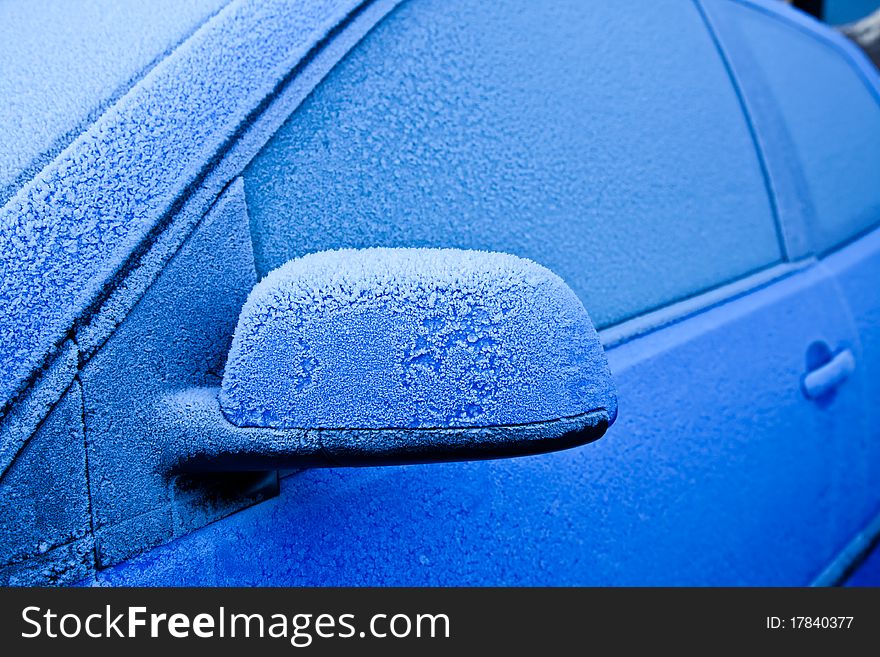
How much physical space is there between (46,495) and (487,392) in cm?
42

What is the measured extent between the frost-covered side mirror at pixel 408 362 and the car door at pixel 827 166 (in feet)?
4.59

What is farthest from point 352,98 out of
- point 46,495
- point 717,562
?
point 717,562

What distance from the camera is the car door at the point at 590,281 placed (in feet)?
2.93

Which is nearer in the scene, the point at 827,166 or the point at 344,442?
the point at 344,442

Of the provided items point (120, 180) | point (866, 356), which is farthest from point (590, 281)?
point (866, 356)

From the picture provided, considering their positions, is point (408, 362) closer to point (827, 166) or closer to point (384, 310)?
point (384, 310)

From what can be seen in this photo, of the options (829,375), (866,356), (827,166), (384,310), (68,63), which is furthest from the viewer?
(827,166)

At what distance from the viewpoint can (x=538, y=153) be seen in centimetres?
119

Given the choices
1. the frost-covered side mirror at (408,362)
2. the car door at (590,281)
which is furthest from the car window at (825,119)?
the frost-covered side mirror at (408,362)

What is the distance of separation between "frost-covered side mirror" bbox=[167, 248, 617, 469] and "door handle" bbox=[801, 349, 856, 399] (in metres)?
1.16

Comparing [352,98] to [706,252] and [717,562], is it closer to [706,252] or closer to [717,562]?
[706,252]

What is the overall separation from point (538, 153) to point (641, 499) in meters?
0.59

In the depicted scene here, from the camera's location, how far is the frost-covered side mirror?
2.14 ft

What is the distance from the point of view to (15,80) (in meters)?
0.86
